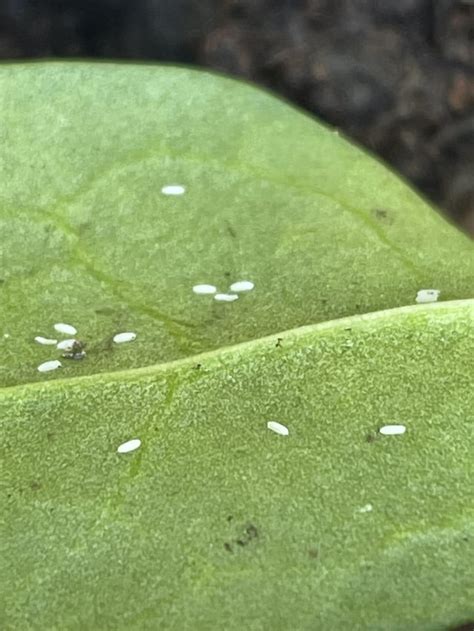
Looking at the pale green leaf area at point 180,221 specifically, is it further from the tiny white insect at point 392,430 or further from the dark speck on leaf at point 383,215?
the tiny white insect at point 392,430

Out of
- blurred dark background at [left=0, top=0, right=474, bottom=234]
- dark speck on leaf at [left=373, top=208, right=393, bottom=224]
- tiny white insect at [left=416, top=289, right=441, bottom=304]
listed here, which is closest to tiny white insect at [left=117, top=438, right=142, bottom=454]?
tiny white insect at [left=416, top=289, right=441, bottom=304]

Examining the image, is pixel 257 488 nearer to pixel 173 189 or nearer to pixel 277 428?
pixel 277 428

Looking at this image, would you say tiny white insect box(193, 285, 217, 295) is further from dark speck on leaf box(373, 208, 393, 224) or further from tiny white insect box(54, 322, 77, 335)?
dark speck on leaf box(373, 208, 393, 224)

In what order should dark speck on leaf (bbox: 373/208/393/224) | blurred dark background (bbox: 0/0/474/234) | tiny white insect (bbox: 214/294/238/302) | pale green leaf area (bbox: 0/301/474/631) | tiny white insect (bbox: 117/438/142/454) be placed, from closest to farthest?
pale green leaf area (bbox: 0/301/474/631) < tiny white insect (bbox: 117/438/142/454) < tiny white insect (bbox: 214/294/238/302) < dark speck on leaf (bbox: 373/208/393/224) < blurred dark background (bbox: 0/0/474/234)

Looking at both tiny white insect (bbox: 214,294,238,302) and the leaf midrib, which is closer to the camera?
the leaf midrib

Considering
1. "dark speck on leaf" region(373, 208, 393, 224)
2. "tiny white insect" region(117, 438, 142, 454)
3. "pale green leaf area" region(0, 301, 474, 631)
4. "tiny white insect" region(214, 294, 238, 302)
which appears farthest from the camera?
"dark speck on leaf" region(373, 208, 393, 224)

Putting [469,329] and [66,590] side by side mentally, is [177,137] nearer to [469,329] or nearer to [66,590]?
[469,329]

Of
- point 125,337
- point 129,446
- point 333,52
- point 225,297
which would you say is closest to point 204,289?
point 225,297

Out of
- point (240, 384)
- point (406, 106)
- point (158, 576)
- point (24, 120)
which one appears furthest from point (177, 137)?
point (158, 576)
